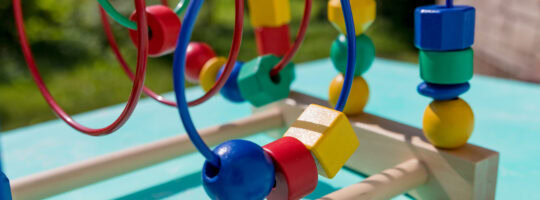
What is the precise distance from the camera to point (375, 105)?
1.05 metres

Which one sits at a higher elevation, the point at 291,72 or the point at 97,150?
the point at 291,72

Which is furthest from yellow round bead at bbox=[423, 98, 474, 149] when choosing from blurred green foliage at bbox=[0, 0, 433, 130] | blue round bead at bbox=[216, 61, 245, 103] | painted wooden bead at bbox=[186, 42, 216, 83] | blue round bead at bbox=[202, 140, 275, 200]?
blurred green foliage at bbox=[0, 0, 433, 130]

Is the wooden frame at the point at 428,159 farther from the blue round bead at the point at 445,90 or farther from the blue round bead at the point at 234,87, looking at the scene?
the blue round bead at the point at 234,87

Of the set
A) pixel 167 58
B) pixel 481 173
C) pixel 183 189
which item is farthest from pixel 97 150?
pixel 167 58

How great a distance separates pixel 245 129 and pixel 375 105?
35 centimetres

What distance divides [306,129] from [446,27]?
0.65ft

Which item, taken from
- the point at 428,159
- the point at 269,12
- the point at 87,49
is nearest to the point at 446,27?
the point at 428,159

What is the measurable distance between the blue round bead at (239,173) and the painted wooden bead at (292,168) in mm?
11

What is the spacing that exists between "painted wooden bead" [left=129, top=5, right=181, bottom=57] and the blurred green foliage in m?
1.19

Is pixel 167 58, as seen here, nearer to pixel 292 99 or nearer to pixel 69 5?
pixel 69 5

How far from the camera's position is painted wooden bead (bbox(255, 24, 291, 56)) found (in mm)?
899

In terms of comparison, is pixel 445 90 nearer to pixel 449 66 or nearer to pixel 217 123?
pixel 449 66

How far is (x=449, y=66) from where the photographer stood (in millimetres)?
573

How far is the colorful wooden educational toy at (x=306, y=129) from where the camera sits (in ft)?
1.56
